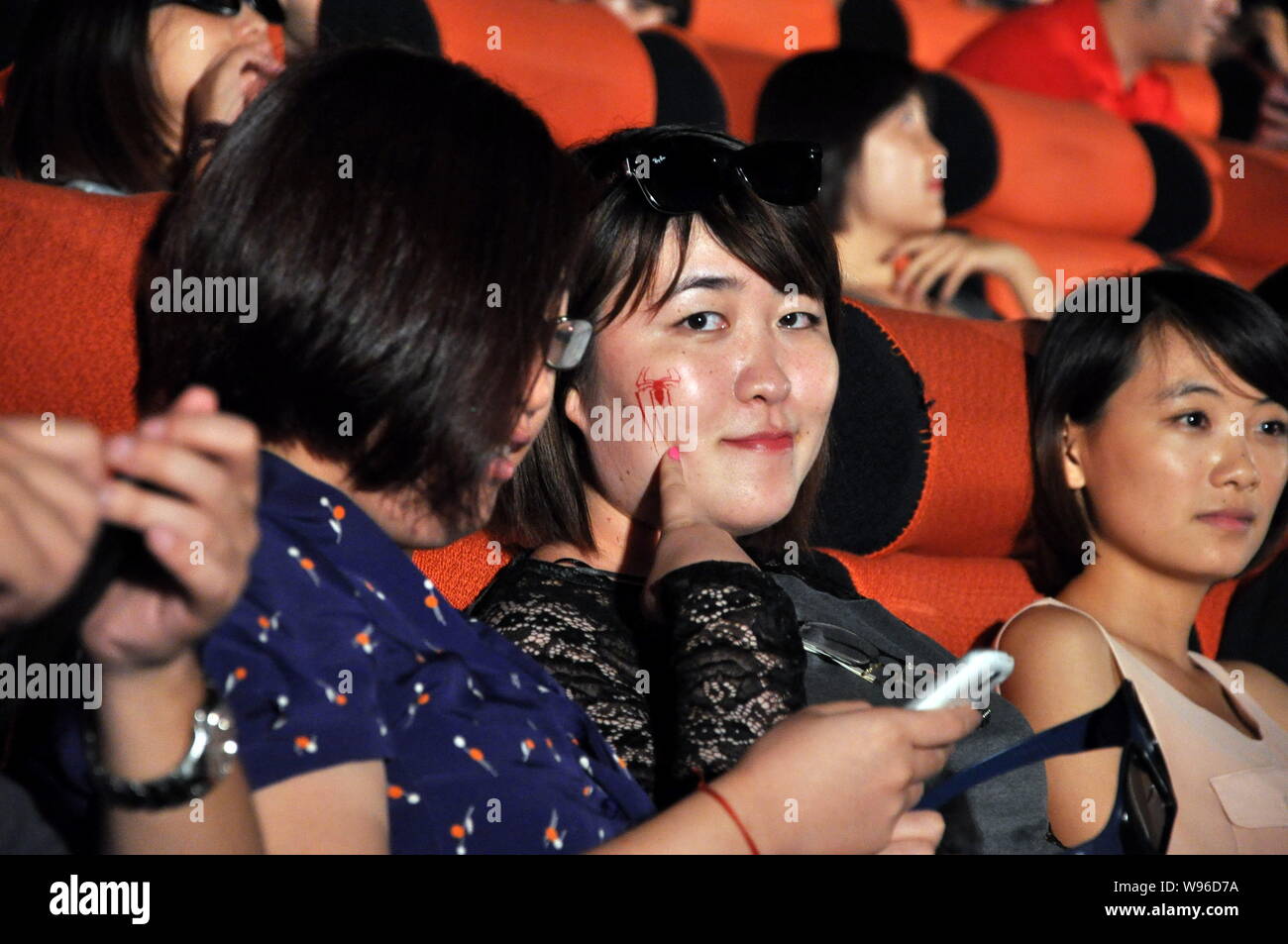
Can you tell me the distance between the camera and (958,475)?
5.45 feet

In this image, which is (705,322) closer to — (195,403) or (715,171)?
(715,171)

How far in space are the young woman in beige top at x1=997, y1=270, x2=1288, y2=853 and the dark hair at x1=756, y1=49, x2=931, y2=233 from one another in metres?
1.09

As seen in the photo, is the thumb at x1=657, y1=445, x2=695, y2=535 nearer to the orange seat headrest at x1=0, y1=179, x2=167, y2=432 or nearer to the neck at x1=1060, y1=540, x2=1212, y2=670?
the orange seat headrest at x1=0, y1=179, x2=167, y2=432

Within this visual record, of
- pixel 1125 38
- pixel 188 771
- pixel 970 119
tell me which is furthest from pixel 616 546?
pixel 1125 38

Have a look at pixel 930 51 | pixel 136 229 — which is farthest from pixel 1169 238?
pixel 136 229

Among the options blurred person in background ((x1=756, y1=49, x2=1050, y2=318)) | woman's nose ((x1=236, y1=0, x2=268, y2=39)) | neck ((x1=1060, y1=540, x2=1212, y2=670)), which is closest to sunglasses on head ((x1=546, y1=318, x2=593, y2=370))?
neck ((x1=1060, y1=540, x2=1212, y2=670))

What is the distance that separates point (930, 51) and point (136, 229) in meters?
3.54

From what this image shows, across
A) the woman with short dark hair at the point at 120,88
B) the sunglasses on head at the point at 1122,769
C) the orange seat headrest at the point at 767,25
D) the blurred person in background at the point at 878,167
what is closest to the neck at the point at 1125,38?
the orange seat headrest at the point at 767,25

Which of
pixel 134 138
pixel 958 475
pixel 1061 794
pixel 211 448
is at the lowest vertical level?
pixel 1061 794

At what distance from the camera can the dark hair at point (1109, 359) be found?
1623 mm

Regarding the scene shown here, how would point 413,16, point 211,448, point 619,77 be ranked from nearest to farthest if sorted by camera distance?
point 211,448 → point 413,16 → point 619,77

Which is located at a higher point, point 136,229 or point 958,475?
point 136,229

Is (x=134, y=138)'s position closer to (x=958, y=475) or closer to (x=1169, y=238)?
(x=958, y=475)

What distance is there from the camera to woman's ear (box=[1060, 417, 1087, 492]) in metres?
1.68
